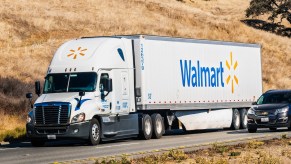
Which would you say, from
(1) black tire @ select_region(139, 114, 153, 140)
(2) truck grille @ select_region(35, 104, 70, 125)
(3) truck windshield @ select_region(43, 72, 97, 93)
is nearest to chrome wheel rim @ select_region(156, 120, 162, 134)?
(1) black tire @ select_region(139, 114, 153, 140)

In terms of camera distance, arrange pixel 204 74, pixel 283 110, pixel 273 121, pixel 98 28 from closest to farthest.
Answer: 1. pixel 273 121
2. pixel 283 110
3. pixel 204 74
4. pixel 98 28

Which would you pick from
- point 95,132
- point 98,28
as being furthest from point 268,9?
point 95,132

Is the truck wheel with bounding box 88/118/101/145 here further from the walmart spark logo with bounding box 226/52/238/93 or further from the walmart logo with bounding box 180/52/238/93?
the walmart spark logo with bounding box 226/52/238/93

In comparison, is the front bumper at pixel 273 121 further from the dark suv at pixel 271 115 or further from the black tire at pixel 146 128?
the black tire at pixel 146 128

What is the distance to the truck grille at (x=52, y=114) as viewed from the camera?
1058 inches

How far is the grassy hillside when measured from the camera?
58875mm

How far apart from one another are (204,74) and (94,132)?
9509 millimetres

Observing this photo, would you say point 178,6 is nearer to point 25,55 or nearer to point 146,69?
point 25,55

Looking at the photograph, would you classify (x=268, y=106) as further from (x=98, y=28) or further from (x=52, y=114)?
(x=98, y=28)

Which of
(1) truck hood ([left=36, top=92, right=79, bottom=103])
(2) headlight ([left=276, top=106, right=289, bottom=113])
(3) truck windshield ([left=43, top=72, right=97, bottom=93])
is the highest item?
(3) truck windshield ([left=43, top=72, right=97, bottom=93])

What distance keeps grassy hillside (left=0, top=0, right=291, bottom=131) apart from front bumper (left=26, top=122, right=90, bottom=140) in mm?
21757

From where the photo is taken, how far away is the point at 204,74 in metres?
35.7

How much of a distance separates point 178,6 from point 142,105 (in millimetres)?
60053

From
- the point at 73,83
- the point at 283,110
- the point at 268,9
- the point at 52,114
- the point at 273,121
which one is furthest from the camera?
the point at 268,9
